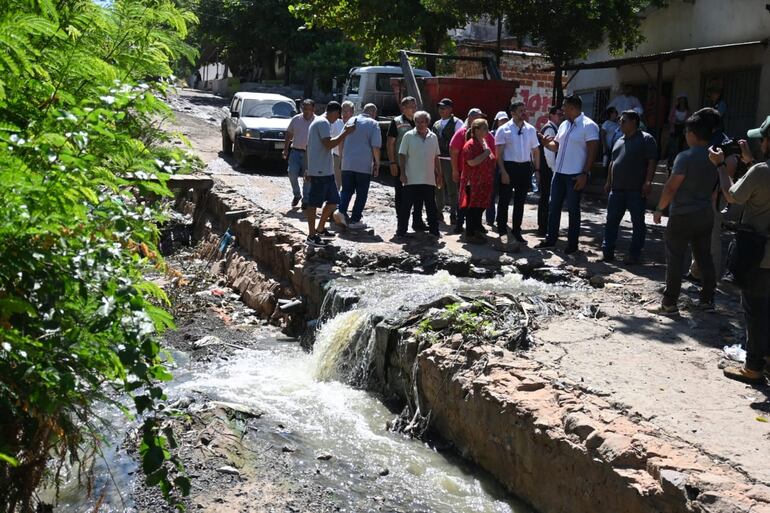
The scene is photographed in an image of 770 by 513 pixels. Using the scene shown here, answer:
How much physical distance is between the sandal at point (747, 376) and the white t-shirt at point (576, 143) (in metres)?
4.60

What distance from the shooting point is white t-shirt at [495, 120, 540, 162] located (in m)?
11.2

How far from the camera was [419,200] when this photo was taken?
1120 cm

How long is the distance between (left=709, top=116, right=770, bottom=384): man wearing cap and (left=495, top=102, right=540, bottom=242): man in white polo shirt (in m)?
5.30

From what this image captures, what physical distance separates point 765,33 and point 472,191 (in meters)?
7.97

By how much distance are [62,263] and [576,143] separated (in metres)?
7.88

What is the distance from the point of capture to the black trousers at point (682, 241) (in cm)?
736

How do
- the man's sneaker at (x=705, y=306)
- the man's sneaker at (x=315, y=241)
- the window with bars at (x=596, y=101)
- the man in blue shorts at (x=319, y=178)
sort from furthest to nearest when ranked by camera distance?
the window with bars at (x=596, y=101) → the man in blue shorts at (x=319, y=178) → the man's sneaker at (x=315, y=241) → the man's sneaker at (x=705, y=306)

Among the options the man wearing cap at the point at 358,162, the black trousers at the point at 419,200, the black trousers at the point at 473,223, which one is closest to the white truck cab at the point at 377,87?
the man wearing cap at the point at 358,162

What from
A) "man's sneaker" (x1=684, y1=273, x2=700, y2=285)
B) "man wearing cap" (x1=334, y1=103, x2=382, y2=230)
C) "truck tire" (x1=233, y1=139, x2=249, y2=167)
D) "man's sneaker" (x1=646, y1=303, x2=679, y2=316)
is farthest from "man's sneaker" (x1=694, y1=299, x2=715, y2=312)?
"truck tire" (x1=233, y1=139, x2=249, y2=167)

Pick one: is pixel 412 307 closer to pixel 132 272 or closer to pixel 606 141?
pixel 132 272

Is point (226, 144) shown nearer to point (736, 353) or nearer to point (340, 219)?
point (340, 219)

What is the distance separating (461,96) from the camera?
52.3 feet

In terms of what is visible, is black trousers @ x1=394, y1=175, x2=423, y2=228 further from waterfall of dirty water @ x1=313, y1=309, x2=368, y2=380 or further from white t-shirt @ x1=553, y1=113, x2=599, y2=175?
waterfall of dirty water @ x1=313, y1=309, x2=368, y2=380

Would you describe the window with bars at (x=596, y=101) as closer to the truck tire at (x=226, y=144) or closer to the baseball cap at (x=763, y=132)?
the truck tire at (x=226, y=144)
